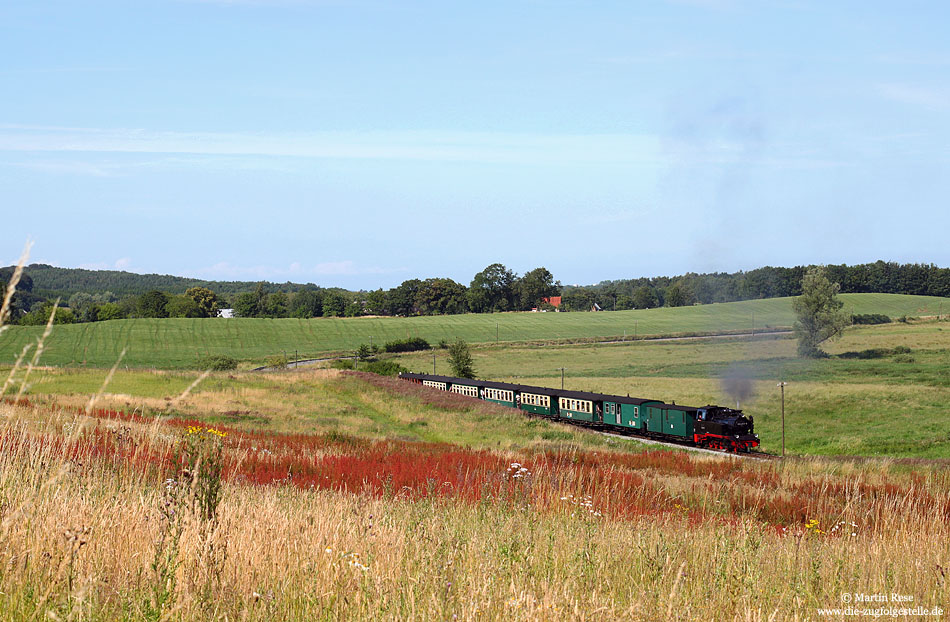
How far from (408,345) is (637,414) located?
76.6 m

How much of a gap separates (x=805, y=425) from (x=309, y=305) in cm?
14050

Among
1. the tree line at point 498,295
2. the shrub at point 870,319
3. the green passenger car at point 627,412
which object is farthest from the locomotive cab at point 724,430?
the tree line at point 498,295

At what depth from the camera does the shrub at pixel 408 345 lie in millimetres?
113238

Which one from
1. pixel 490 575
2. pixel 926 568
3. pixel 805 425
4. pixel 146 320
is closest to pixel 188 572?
pixel 490 575

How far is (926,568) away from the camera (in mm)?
6012

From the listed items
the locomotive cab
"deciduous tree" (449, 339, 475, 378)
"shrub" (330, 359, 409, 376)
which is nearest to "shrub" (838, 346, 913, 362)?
"deciduous tree" (449, 339, 475, 378)

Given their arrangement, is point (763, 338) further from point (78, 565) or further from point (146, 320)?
point (78, 565)

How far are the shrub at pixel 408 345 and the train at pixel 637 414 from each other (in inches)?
2181

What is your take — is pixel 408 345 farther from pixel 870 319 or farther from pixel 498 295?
pixel 870 319

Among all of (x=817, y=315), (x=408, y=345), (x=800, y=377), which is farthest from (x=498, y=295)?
(x=800, y=377)

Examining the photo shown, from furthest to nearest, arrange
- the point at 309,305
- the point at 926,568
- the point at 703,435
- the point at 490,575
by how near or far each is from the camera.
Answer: the point at 309,305 → the point at 703,435 → the point at 926,568 → the point at 490,575

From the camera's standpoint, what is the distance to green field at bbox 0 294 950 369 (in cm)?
10425

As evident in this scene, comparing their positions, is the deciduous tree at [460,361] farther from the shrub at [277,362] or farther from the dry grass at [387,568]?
the dry grass at [387,568]

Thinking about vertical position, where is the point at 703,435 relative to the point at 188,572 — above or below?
below
